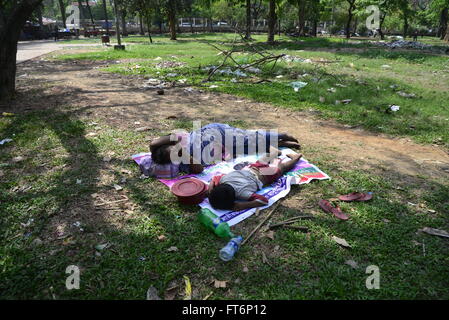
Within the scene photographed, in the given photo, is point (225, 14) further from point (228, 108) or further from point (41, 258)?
point (41, 258)

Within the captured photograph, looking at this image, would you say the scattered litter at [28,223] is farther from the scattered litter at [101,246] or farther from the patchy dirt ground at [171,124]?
the scattered litter at [101,246]

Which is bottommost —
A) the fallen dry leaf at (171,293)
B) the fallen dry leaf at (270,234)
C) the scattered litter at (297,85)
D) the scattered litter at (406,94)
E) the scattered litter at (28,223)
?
the fallen dry leaf at (171,293)

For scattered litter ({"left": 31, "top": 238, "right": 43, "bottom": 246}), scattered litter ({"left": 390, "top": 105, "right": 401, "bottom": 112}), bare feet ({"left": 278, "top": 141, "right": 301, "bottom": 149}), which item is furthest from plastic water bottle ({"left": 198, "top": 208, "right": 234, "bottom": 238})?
scattered litter ({"left": 390, "top": 105, "right": 401, "bottom": 112})

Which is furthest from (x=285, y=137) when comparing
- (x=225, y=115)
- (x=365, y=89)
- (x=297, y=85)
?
(x=365, y=89)

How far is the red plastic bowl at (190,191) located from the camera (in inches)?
110

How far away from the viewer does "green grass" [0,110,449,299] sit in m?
1.99

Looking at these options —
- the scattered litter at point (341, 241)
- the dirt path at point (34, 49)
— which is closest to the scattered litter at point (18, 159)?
the scattered litter at point (341, 241)

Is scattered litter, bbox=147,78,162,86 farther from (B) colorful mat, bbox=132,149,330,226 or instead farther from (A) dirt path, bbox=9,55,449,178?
(B) colorful mat, bbox=132,149,330,226

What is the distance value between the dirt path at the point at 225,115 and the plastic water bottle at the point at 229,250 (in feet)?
6.96

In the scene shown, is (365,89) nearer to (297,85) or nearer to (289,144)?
(297,85)

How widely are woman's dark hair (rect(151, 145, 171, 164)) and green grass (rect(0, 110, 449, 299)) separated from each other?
250 mm

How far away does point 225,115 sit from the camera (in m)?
5.47

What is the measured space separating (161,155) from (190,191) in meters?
0.66
